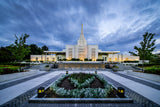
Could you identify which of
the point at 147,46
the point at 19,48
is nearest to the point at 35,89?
the point at 19,48

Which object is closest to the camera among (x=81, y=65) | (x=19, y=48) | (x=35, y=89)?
(x=35, y=89)

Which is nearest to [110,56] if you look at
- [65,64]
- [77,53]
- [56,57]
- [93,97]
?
[77,53]

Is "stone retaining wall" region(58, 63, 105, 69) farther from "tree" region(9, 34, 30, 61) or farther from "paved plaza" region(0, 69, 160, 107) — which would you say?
"paved plaza" region(0, 69, 160, 107)

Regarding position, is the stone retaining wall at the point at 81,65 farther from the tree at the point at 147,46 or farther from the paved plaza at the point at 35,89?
the paved plaza at the point at 35,89

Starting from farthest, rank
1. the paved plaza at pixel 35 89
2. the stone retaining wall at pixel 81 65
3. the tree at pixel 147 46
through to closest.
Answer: the stone retaining wall at pixel 81 65, the tree at pixel 147 46, the paved plaza at pixel 35 89

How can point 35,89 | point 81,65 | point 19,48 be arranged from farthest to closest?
point 81,65 < point 19,48 < point 35,89

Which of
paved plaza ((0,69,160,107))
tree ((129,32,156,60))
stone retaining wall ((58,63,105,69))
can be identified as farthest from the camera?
stone retaining wall ((58,63,105,69))

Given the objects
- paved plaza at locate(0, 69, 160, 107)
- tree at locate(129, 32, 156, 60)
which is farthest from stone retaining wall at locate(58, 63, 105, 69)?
paved plaza at locate(0, 69, 160, 107)

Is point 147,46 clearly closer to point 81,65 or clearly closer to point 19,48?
point 81,65

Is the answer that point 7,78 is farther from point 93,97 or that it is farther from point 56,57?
point 56,57

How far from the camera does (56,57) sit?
111 ft

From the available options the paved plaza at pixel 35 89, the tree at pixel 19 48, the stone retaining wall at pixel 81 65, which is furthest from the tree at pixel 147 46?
the tree at pixel 19 48

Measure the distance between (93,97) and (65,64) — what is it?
1649cm

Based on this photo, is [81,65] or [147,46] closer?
[147,46]
